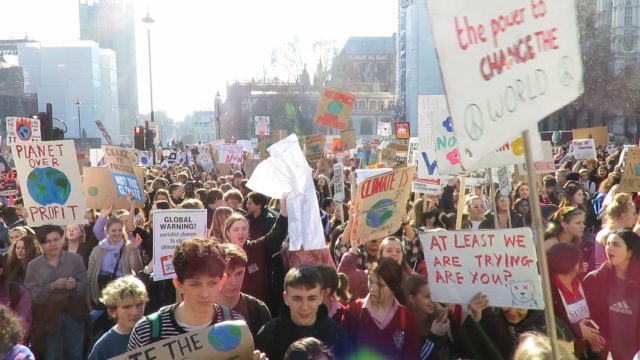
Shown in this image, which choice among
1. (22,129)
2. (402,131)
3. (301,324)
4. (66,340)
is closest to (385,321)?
(301,324)

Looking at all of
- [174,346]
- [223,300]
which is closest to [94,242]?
[223,300]

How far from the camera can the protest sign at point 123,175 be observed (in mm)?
8328

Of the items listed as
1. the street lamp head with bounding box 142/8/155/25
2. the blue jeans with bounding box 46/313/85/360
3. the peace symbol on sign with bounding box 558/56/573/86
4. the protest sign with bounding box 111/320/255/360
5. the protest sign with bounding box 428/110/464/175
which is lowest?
the blue jeans with bounding box 46/313/85/360

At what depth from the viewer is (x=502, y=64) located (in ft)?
7.39

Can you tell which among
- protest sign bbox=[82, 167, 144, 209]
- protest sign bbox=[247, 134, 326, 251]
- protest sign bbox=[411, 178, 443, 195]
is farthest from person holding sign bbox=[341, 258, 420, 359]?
protest sign bbox=[82, 167, 144, 209]

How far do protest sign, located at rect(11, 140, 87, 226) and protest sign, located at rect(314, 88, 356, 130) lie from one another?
772cm

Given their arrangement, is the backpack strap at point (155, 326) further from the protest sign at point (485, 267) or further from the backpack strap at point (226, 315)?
the protest sign at point (485, 267)

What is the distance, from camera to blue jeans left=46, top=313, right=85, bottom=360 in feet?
17.9

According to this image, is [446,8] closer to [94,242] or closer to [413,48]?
[94,242]

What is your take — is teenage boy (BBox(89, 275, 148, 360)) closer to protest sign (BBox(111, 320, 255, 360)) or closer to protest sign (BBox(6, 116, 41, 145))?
protest sign (BBox(111, 320, 255, 360))

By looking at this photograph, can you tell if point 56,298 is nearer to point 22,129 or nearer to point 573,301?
point 573,301

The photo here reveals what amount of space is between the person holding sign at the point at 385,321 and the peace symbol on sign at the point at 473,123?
2.02m

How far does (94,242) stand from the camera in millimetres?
7320

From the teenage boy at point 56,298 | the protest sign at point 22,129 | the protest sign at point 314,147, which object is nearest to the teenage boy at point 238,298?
the teenage boy at point 56,298
